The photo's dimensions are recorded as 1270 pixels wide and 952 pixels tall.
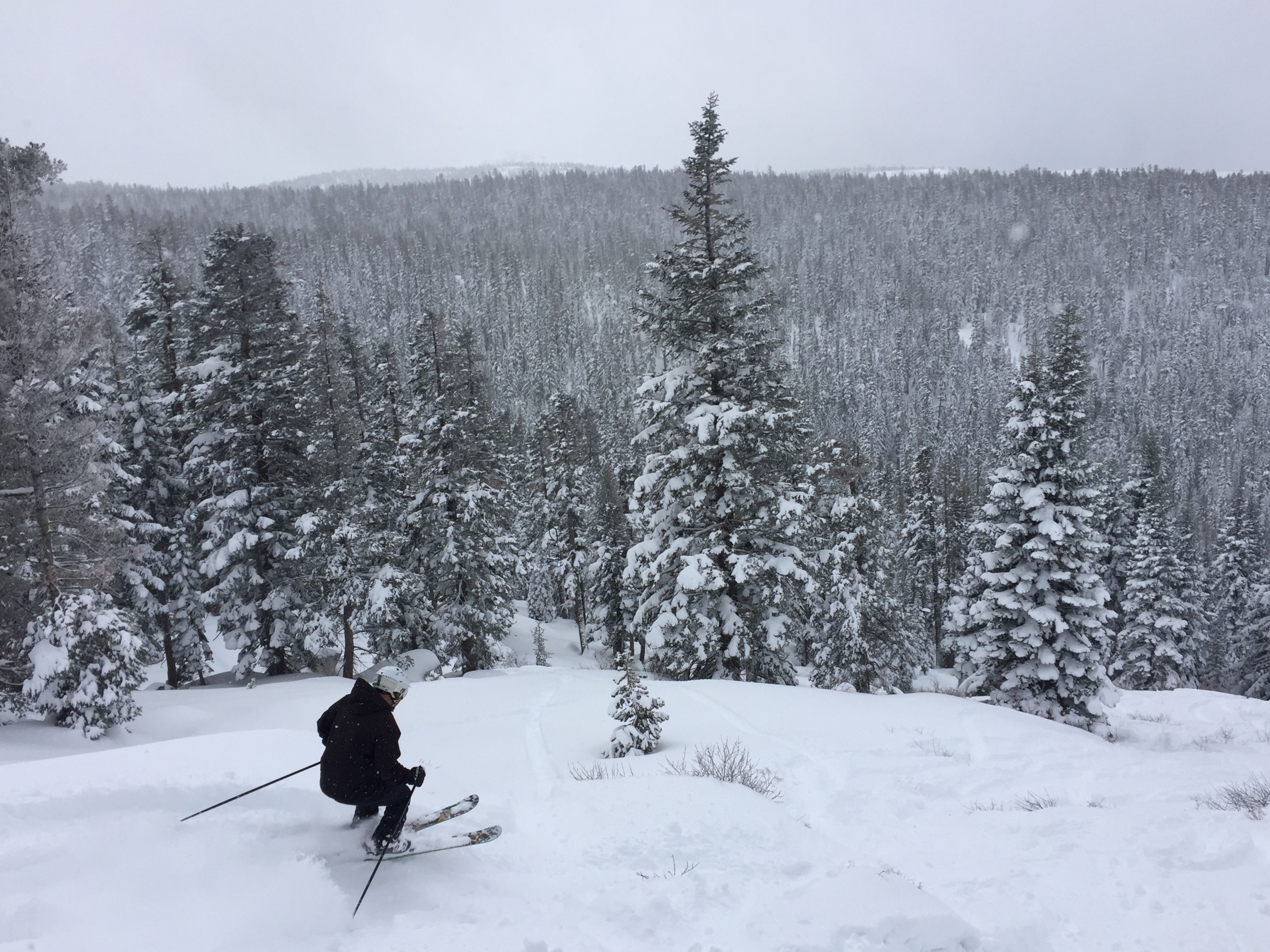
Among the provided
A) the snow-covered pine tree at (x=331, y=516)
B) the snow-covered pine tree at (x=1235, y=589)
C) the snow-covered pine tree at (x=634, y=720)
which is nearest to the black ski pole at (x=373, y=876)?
the snow-covered pine tree at (x=634, y=720)

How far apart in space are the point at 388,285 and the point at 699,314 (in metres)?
160

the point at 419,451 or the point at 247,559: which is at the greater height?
the point at 419,451

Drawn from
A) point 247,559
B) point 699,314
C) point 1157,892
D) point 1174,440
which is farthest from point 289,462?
point 1174,440

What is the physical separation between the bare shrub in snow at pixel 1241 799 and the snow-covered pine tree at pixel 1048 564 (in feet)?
33.3

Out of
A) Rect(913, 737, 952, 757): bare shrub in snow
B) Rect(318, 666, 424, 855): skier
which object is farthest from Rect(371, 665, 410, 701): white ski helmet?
Rect(913, 737, 952, 757): bare shrub in snow

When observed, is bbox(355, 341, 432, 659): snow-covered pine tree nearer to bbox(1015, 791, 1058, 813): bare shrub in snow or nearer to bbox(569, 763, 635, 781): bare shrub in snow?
bbox(569, 763, 635, 781): bare shrub in snow

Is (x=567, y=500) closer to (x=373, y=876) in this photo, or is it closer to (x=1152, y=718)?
(x=1152, y=718)

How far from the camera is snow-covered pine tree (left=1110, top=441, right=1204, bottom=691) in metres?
34.2

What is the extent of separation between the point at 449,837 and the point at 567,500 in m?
32.1

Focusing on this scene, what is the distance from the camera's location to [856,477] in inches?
918

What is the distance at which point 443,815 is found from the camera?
19.9ft

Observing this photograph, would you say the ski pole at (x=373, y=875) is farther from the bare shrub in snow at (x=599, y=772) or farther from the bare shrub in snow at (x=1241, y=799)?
the bare shrub in snow at (x=1241, y=799)

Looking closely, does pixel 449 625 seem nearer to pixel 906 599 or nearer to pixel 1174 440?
pixel 906 599

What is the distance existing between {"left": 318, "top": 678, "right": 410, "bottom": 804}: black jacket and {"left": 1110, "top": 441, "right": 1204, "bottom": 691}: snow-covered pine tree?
39856mm
